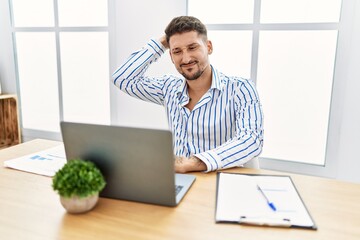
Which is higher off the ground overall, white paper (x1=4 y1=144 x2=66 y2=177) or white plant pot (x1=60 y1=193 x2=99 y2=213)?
white plant pot (x1=60 y1=193 x2=99 y2=213)

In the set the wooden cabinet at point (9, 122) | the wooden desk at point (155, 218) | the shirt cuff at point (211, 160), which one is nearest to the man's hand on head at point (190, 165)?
the shirt cuff at point (211, 160)

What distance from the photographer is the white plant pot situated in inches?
34.2

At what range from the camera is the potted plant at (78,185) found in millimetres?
847

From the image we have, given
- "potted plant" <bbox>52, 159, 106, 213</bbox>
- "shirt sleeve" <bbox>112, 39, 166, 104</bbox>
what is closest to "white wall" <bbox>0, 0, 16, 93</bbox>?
"shirt sleeve" <bbox>112, 39, 166, 104</bbox>

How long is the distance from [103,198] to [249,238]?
0.46 meters

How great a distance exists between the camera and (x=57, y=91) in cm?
326

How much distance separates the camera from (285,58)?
235 cm

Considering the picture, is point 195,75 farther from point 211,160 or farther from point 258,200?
point 258,200

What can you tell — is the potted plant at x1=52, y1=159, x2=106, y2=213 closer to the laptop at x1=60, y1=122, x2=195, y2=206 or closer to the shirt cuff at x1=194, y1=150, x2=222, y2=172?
the laptop at x1=60, y1=122, x2=195, y2=206

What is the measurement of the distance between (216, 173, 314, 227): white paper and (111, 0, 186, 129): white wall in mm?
1473

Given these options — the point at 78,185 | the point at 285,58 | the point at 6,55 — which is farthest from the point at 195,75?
the point at 6,55

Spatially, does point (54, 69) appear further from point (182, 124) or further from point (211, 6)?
point (182, 124)

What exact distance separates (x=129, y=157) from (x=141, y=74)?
37.3 inches

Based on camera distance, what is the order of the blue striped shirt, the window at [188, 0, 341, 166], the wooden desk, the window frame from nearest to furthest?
the wooden desk
the blue striped shirt
the window at [188, 0, 341, 166]
the window frame
